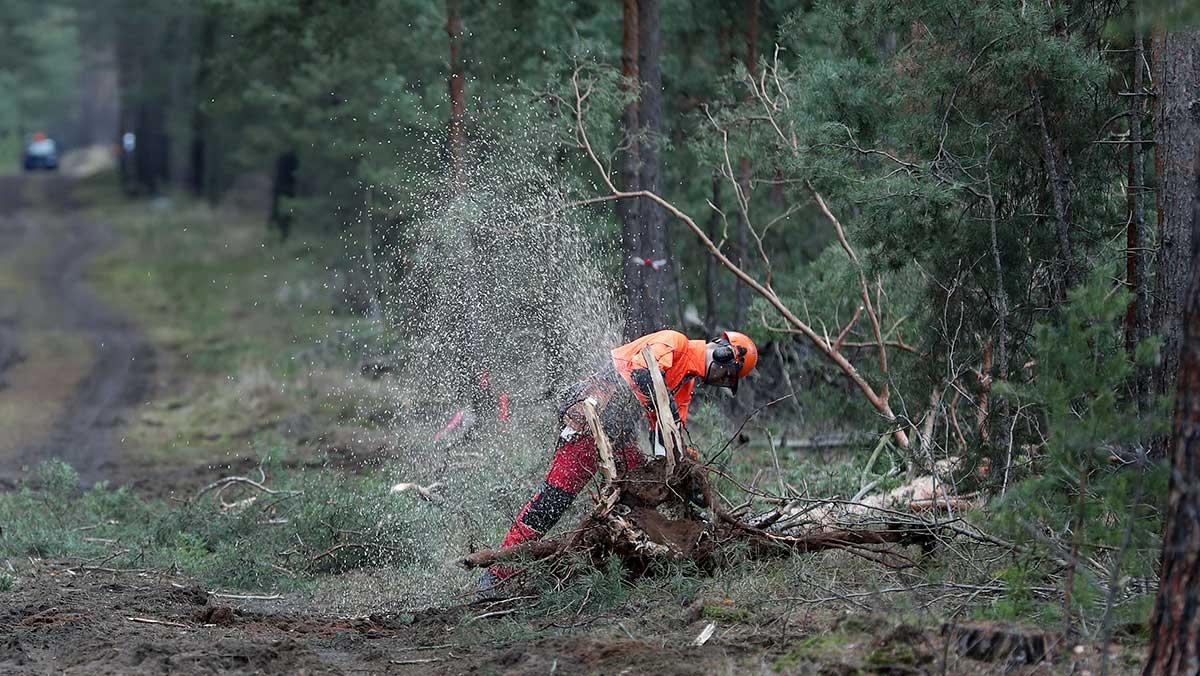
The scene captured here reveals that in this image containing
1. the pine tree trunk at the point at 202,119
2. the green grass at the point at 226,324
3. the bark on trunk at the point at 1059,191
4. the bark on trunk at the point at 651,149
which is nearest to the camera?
the bark on trunk at the point at 1059,191

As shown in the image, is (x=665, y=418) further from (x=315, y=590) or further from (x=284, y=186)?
(x=284, y=186)

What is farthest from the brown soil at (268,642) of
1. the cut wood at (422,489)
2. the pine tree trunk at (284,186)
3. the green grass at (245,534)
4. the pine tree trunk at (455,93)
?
the pine tree trunk at (284,186)

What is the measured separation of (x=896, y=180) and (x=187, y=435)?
424 inches

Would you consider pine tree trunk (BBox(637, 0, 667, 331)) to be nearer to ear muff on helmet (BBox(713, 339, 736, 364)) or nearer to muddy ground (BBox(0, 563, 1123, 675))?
ear muff on helmet (BBox(713, 339, 736, 364))

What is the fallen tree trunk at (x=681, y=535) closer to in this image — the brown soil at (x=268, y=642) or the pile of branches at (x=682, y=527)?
the pile of branches at (x=682, y=527)

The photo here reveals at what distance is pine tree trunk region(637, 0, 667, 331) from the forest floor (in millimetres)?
3263

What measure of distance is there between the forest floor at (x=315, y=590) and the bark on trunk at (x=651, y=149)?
3261 millimetres

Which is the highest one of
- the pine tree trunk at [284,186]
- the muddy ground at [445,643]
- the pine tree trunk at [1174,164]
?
the pine tree trunk at [1174,164]

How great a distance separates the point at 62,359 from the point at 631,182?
12195 mm

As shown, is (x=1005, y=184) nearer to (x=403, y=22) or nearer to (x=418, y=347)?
(x=418, y=347)

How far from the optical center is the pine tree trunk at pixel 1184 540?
4590 millimetres

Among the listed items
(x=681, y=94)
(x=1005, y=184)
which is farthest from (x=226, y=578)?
(x=681, y=94)

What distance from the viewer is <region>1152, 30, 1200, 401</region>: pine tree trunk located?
730 centimetres

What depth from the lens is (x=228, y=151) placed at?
38.2m
